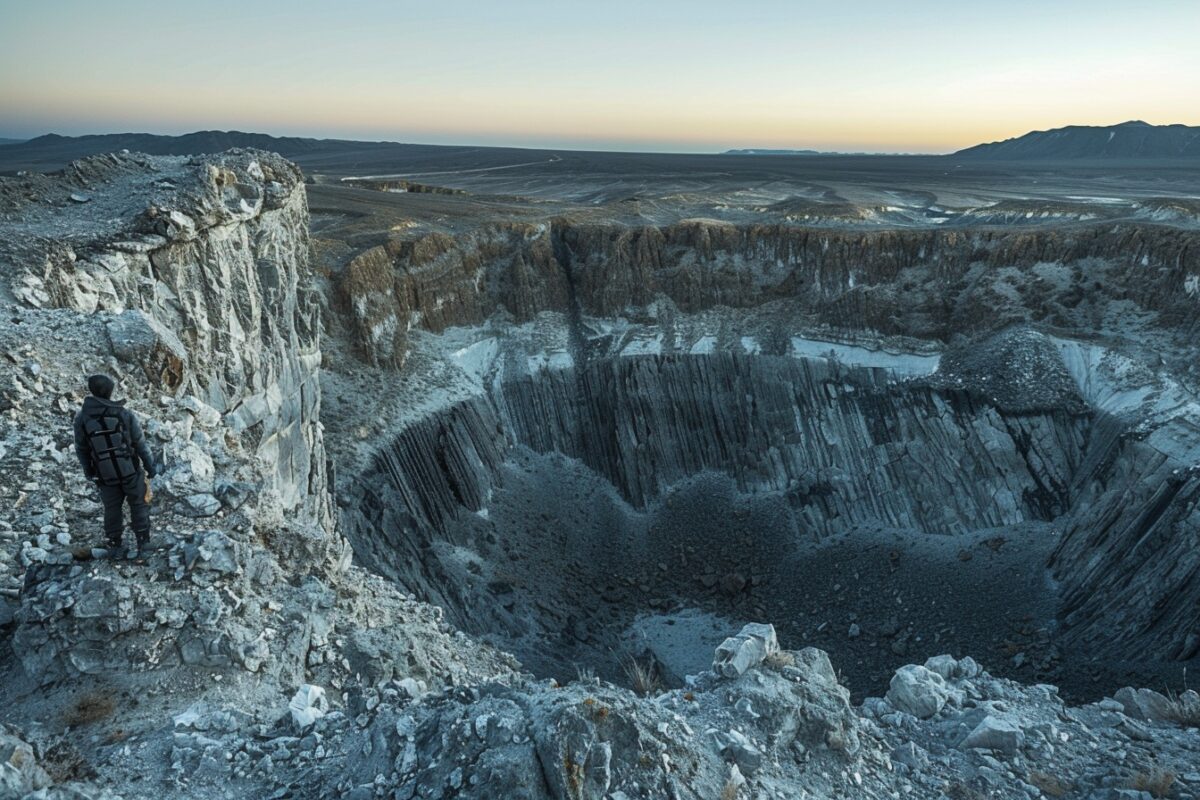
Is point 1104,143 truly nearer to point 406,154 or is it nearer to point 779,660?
point 406,154

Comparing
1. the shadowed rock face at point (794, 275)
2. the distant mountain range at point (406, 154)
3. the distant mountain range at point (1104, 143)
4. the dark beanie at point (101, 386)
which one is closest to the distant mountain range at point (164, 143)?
the distant mountain range at point (406, 154)

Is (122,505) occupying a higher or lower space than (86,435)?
lower

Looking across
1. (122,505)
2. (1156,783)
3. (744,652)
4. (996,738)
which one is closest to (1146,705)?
(1156,783)

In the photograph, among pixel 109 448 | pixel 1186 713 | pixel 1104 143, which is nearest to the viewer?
pixel 109 448

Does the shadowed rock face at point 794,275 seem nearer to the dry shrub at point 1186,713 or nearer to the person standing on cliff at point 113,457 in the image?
the person standing on cliff at point 113,457

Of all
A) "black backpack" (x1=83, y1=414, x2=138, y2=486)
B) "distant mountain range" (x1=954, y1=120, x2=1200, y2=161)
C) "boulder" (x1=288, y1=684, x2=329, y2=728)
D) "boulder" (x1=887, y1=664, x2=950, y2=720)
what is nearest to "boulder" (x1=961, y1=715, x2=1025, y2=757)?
"boulder" (x1=887, y1=664, x2=950, y2=720)
